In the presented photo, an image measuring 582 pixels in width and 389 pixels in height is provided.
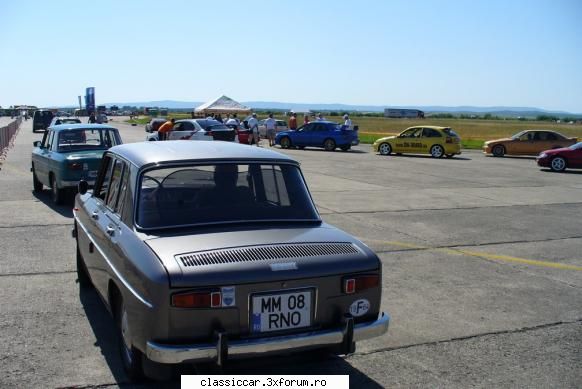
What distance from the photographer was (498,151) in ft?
97.2

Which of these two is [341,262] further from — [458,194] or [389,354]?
[458,194]

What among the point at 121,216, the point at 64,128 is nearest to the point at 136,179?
the point at 121,216

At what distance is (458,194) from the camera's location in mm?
15133

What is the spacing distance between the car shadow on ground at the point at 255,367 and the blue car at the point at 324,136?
25.6m

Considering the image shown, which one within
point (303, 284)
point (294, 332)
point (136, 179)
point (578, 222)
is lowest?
point (578, 222)

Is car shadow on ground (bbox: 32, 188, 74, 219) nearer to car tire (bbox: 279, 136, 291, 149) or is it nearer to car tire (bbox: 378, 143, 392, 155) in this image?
car tire (bbox: 378, 143, 392, 155)

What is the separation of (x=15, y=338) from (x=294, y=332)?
2.71 meters

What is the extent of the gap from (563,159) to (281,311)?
70.9 feet

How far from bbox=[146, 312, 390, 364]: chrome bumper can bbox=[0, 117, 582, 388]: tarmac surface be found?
0.19m

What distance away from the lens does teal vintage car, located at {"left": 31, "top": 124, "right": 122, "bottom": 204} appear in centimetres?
1144

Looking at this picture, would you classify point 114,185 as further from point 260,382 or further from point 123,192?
point 260,382

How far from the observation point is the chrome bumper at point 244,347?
11.6 feet

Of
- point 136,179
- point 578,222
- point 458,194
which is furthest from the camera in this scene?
point 458,194

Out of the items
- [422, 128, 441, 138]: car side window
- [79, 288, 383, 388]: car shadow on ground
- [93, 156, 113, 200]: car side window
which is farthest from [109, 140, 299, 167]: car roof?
[422, 128, 441, 138]: car side window
